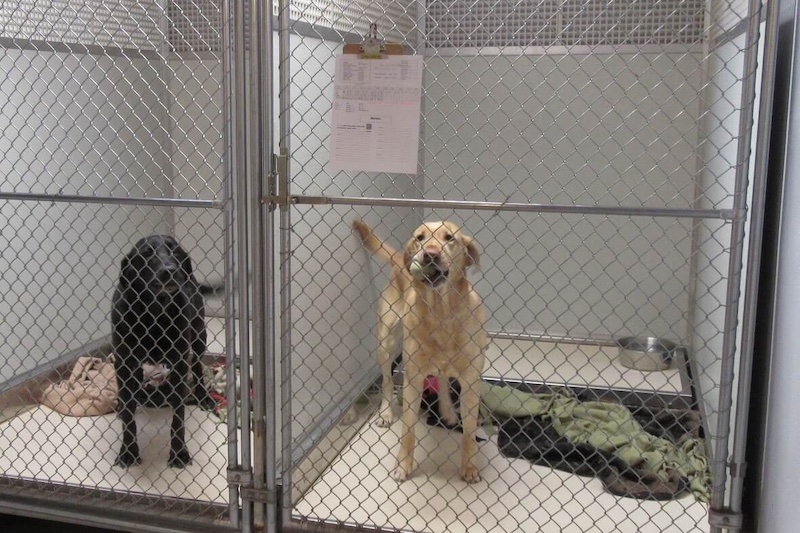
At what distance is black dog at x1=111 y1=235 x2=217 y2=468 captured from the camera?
8.68ft

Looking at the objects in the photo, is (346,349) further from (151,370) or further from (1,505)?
(1,505)

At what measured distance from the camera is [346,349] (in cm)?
309

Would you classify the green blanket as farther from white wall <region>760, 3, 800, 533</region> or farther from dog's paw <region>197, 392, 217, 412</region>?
dog's paw <region>197, 392, 217, 412</region>

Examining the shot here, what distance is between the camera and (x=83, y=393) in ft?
10.3

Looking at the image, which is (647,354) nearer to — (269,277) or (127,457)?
(269,277)

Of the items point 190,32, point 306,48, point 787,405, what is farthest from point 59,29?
point 787,405

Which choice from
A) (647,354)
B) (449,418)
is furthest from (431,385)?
(647,354)

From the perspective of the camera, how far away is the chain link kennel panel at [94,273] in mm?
2299

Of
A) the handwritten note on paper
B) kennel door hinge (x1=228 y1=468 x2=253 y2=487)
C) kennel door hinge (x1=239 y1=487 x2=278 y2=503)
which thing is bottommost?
kennel door hinge (x1=239 y1=487 x2=278 y2=503)

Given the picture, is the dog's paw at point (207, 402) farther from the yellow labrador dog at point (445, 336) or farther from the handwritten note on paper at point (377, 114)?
the handwritten note on paper at point (377, 114)

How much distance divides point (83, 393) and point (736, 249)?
2.58 m

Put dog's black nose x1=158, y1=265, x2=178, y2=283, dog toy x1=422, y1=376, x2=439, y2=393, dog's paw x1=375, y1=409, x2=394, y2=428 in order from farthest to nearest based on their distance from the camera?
dog toy x1=422, y1=376, x2=439, y2=393 → dog's paw x1=375, y1=409, x2=394, y2=428 → dog's black nose x1=158, y1=265, x2=178, y2=283

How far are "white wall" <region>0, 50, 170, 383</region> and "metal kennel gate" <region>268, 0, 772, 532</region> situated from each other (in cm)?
81

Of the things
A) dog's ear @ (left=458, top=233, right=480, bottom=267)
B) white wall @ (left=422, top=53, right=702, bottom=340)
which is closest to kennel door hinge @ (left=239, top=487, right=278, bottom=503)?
dog's ear @ (left=458, top=233, right=480, bottom=267)
